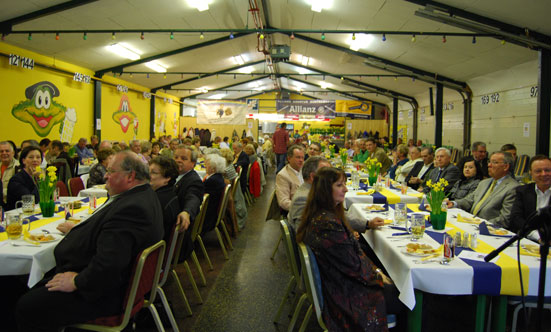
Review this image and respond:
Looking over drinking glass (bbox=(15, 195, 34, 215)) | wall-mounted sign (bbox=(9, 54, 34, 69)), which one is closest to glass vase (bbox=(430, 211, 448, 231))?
drinking glass (bbox=(15, 195, 34, 215))

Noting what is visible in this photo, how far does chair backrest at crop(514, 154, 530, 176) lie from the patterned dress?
7.12 m

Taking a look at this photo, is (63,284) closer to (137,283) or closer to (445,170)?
(137,283)

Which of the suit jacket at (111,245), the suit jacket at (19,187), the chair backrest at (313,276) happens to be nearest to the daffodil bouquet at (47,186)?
the suit jacket at (19,187)

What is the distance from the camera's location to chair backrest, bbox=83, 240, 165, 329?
183cm

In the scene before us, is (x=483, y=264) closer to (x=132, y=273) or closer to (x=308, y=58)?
(x=132, y=273)

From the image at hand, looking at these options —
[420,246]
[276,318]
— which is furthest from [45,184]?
[420,246]

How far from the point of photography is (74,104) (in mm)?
10695

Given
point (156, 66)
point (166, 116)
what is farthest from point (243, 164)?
point (166, 116)

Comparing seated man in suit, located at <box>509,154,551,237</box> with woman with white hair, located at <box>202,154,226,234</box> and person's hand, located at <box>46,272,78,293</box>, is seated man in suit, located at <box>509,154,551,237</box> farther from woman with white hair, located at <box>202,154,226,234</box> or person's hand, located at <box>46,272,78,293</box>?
person's hand, located at <box>46,272,78,293</box>

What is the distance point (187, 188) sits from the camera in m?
3.23

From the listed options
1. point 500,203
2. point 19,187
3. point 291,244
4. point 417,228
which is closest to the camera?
point 291,244

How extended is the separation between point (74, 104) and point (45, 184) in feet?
29.4

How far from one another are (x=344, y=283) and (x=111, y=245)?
45.7 inches

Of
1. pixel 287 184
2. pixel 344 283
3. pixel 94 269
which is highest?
pixel 287 184
